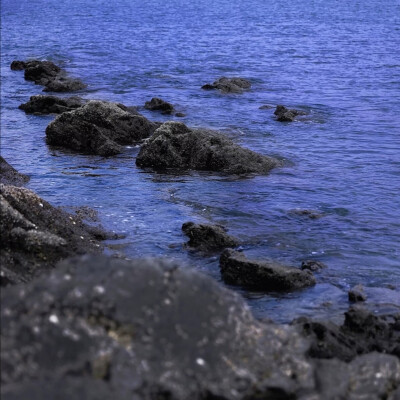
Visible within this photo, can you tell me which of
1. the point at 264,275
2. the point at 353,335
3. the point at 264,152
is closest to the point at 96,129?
the point at 264,152

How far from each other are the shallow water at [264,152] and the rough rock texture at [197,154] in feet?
1.64

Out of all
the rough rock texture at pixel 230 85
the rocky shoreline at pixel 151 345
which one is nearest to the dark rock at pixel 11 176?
the rocky shoreline at pixel 151 345

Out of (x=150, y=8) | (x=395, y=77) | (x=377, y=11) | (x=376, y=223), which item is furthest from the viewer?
(x=150, y=8)

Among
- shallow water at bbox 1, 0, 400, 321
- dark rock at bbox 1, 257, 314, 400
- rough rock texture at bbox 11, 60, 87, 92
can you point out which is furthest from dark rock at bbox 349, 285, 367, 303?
rough rock texture at bbox 11, 60, 87, 92

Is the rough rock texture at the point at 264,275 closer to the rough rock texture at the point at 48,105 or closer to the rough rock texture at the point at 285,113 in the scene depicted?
the rough rock texture at the point at 285,113

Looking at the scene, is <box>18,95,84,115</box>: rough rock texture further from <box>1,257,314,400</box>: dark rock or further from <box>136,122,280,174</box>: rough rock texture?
<box>1,257,314,400</box>: dark rock

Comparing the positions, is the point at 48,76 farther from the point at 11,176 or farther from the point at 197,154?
the point at 11,176

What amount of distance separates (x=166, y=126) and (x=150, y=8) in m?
74.9

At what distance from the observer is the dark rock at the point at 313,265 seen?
12094mm

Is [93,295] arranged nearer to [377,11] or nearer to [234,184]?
[234,184]

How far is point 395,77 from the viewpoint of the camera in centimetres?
3306

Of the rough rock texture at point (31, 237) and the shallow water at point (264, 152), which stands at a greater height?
the rough rock texture at point (31, 237)

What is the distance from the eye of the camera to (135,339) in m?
5.38

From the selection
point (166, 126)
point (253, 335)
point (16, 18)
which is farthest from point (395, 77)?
point (16, 18)
